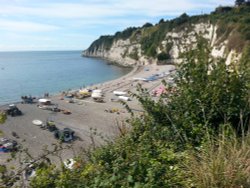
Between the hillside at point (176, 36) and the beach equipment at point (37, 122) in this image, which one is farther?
the hillside at point (176, 36)

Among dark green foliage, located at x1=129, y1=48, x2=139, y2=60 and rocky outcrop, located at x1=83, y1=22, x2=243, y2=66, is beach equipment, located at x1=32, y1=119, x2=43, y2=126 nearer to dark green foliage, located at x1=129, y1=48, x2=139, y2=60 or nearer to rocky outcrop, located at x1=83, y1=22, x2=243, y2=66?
rocky outcrop, located at x1=83, y1=22, x2=243, y2=66

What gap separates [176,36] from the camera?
80.2 m

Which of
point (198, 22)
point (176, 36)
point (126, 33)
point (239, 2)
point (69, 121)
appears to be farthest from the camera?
point (126, 33)

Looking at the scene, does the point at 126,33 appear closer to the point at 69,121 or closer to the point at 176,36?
the point at 176,36

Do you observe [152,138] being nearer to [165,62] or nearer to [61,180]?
[61,180]

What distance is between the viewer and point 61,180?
12.1 feet

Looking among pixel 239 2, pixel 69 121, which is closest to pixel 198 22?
pixel 239 2

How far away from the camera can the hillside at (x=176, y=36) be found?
50.1 m

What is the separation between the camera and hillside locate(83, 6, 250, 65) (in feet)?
164

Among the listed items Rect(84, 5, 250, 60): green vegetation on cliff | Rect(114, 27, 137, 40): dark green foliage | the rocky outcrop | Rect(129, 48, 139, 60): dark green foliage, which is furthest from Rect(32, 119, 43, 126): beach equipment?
Rect(114, 27, 137, 40): dark green foliage

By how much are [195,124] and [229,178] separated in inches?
70.9

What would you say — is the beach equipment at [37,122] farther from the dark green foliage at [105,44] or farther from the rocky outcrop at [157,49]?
the dark green foliage at [105,44]

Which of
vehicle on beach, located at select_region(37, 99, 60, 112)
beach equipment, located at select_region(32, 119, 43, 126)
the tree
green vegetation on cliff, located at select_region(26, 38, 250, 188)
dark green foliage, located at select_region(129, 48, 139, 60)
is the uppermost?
the tree

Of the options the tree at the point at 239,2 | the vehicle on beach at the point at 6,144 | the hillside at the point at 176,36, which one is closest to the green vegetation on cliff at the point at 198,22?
the hillside at the point at 176,36
